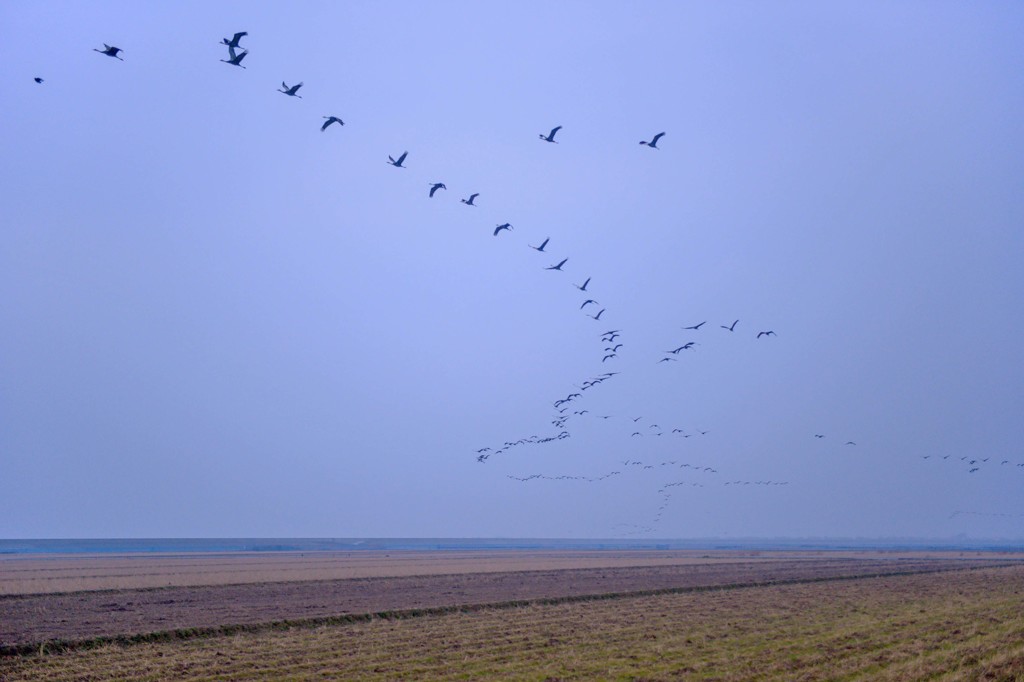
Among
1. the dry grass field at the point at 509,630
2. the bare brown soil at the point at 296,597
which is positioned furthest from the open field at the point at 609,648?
the bare brown soil at the point at 296,597

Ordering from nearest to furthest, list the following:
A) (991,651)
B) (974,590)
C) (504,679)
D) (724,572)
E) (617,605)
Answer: (504,679) → (991,651) → (617,605) → (974,590) → (724,572)

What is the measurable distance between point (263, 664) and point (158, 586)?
23.8 meters

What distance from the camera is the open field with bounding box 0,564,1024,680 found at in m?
17.5

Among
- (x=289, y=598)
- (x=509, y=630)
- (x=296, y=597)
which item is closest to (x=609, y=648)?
(x=509, y=630)

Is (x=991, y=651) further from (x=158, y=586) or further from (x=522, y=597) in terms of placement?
(x=158, y=586)

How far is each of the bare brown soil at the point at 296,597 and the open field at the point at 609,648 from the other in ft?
10.0

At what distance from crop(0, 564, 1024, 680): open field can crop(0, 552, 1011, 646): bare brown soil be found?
306cm

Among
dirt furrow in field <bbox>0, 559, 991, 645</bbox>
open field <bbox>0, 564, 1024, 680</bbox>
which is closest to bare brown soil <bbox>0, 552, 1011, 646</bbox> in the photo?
dirt furrow in field <bbox>0, 559, 991, 645</bbox>

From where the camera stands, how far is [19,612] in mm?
28266

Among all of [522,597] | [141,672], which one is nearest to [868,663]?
[141,672]

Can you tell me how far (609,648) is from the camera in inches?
812

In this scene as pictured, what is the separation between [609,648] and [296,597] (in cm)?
1709

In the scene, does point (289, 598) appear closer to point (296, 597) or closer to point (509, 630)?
point (296, 597)

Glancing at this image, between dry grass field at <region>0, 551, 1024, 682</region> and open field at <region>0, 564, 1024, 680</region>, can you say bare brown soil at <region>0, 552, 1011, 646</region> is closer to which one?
dry grass field at <region>0, 551, 1024, 682</region>
